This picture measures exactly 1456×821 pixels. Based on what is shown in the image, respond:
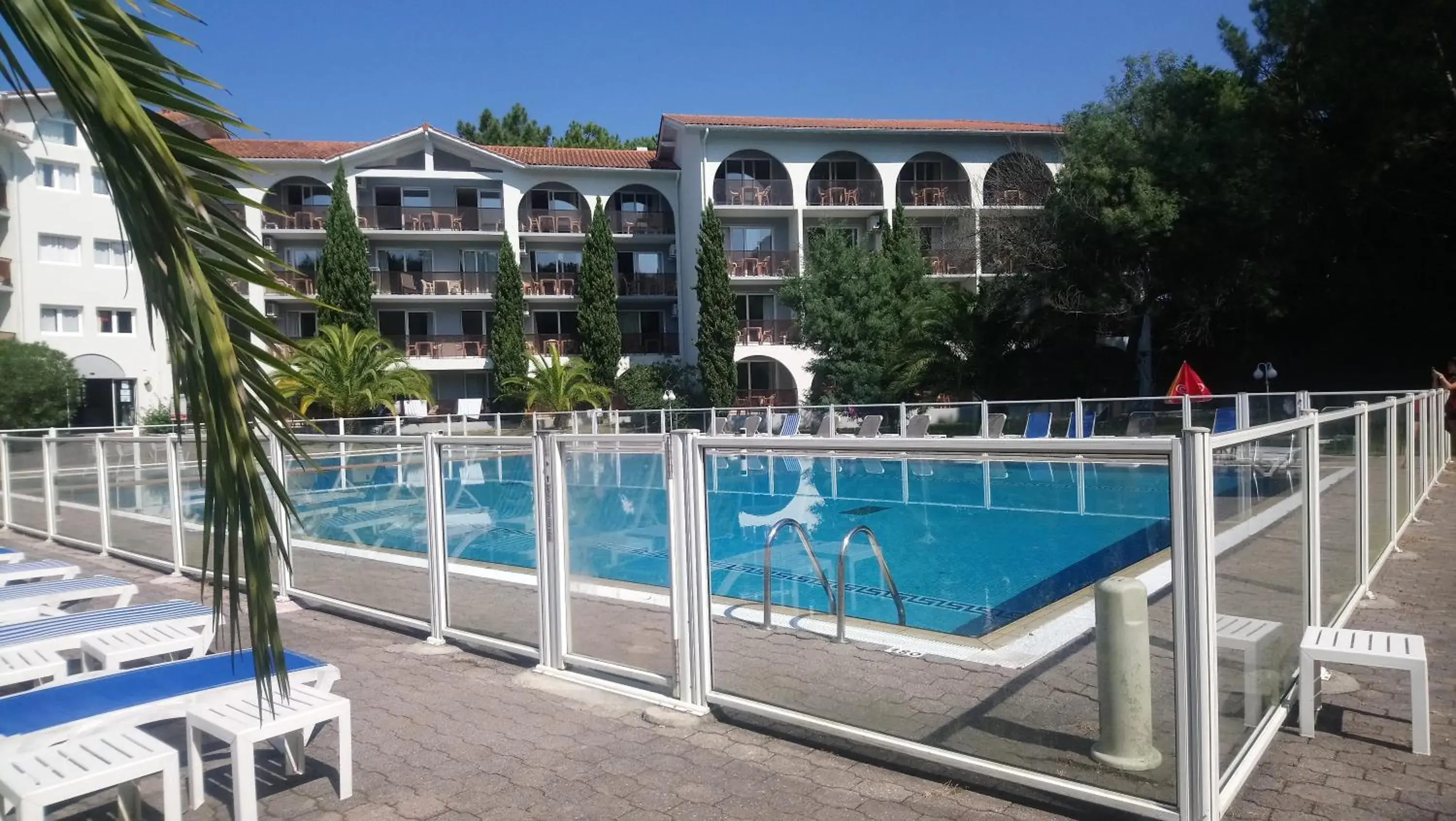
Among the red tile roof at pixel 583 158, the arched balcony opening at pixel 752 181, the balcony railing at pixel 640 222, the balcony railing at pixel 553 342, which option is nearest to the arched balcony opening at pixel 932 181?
the arched balcony opening at pixel 752 181

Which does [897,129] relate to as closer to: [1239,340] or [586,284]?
[586,284]

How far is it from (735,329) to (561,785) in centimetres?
3650

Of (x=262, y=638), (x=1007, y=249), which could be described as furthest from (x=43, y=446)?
(x=1007, y=249)

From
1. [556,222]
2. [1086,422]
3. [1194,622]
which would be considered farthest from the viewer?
[556,222]

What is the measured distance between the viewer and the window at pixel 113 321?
37.8 m

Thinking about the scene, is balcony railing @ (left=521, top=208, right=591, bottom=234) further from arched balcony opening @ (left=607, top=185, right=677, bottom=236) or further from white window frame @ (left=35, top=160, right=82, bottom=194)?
white window frame @ (left=35, top=160, right=82, bottom=194)

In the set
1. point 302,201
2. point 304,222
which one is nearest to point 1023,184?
point 304,222

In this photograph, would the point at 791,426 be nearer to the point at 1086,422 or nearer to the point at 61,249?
the point at 1086,422

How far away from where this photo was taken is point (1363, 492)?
7.49m

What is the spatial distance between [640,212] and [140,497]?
35.9m

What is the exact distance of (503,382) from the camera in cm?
4059

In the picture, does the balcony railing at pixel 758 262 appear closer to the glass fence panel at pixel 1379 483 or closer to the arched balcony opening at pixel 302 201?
the arched balcony opening at pixel 302 201

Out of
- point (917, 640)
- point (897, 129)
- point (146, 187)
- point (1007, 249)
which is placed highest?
point (897, 129)

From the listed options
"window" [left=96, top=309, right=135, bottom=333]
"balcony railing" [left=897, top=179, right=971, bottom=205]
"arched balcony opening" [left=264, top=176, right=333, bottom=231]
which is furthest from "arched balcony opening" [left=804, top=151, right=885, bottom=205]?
"window" [left=96, top=309, right=135, bottom=333]
